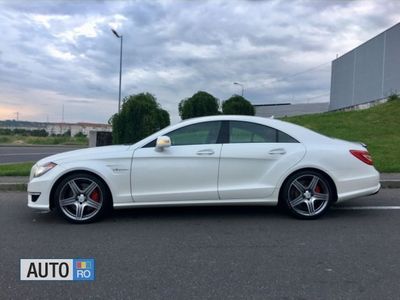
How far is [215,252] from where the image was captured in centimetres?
464

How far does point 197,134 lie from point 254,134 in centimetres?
81

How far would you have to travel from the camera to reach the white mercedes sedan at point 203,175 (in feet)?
19.0

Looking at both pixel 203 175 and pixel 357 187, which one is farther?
pixel 357 187

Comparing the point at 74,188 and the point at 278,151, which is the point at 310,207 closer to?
the point at 278,151

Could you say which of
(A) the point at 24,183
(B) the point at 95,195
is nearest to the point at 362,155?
(B) the point at 95,195

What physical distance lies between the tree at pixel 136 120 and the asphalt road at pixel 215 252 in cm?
702

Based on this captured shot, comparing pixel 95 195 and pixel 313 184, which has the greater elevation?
pixel 313 184

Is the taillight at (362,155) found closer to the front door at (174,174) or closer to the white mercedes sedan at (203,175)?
the white mercedes sedan at (203,175)

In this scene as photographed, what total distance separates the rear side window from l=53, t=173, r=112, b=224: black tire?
6.35 ft

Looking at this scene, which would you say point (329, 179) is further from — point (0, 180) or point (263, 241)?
point (0, 180)

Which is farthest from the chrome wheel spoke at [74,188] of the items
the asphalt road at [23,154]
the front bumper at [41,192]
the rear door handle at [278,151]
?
the asphalt road at [23,154]

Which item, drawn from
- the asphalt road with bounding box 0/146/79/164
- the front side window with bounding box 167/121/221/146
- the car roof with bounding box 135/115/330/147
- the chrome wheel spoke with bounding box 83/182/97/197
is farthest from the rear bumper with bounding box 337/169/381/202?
the asphalt road with bounding box 0/146/79/164

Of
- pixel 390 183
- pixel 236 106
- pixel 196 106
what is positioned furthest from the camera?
pixel 236 106

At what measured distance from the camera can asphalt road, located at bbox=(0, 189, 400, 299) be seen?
3676 mm
